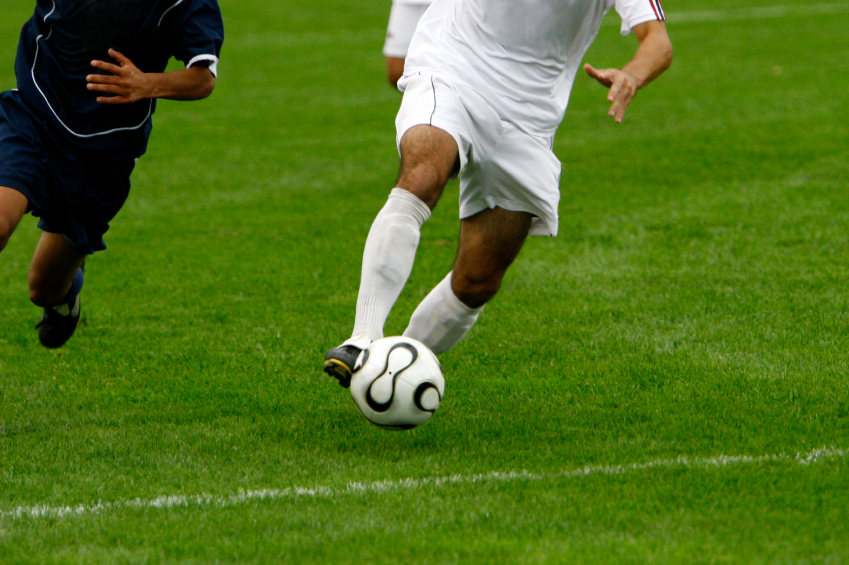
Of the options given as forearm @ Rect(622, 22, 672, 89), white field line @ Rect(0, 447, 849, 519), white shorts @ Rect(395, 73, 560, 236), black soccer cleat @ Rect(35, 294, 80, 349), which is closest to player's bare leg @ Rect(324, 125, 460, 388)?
white shorts @ Rect(395, 73, 560, 236)

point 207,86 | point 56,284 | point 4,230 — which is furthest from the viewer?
point 56,284

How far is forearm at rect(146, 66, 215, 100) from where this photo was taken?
14.1 ft

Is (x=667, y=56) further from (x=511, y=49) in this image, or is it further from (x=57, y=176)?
(x=57, y=176)

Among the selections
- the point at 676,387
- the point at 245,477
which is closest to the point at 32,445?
the point at 245,477

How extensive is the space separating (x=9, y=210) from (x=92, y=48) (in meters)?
0.79

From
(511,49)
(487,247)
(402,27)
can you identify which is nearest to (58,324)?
(487,247)

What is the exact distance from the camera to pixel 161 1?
4.33 meters

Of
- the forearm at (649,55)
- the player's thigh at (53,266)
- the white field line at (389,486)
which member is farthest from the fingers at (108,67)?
the forearm at (649,55)

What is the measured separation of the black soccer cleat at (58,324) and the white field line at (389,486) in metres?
2.03

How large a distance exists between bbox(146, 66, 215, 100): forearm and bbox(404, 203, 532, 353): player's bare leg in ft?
4.06

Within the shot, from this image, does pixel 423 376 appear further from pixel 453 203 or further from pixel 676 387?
pixel 453 203

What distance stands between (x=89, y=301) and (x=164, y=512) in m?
3.64

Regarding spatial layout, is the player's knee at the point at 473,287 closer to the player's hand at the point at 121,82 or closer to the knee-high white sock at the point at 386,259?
the knee-high white sock at the point at 386,259

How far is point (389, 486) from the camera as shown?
342cm
